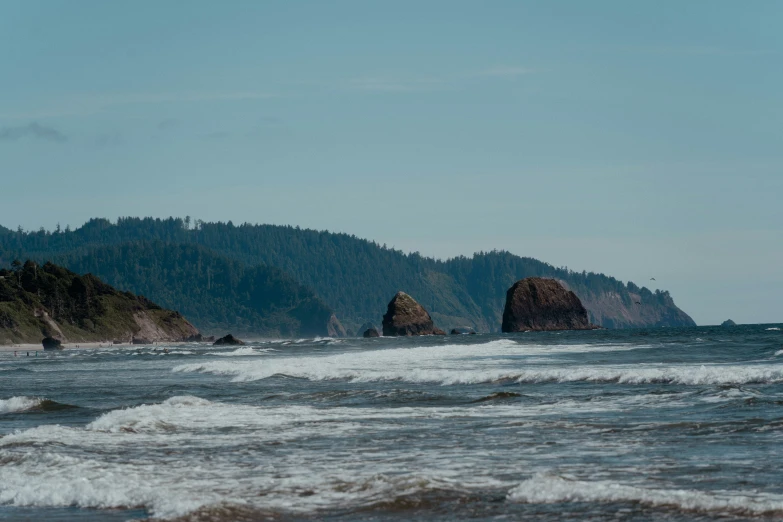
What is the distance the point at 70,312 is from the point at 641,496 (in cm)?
15921

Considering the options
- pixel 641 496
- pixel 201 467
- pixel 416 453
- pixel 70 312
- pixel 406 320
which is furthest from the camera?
pixel 406 320

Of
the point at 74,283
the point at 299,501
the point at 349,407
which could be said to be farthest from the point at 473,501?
the point at 74,283

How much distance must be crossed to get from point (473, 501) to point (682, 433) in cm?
747

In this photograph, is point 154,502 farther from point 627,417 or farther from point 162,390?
point 162,390

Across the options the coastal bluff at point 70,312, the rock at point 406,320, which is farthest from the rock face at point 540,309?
the coastal bluff at point 70,312

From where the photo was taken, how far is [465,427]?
21.3 meters

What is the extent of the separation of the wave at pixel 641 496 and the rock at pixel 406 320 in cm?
16090

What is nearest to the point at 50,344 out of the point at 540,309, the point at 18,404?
the point at 540,309

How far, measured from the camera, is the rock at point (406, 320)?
17511cm

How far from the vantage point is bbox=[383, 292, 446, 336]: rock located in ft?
575

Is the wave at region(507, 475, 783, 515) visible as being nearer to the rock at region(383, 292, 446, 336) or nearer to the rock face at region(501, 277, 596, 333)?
the rock face at region(501, 277, 596, 333)

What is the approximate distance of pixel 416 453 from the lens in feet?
58.0

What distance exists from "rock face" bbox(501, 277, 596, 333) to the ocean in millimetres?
140325

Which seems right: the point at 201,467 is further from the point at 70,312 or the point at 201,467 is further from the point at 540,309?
the point at 540,309
